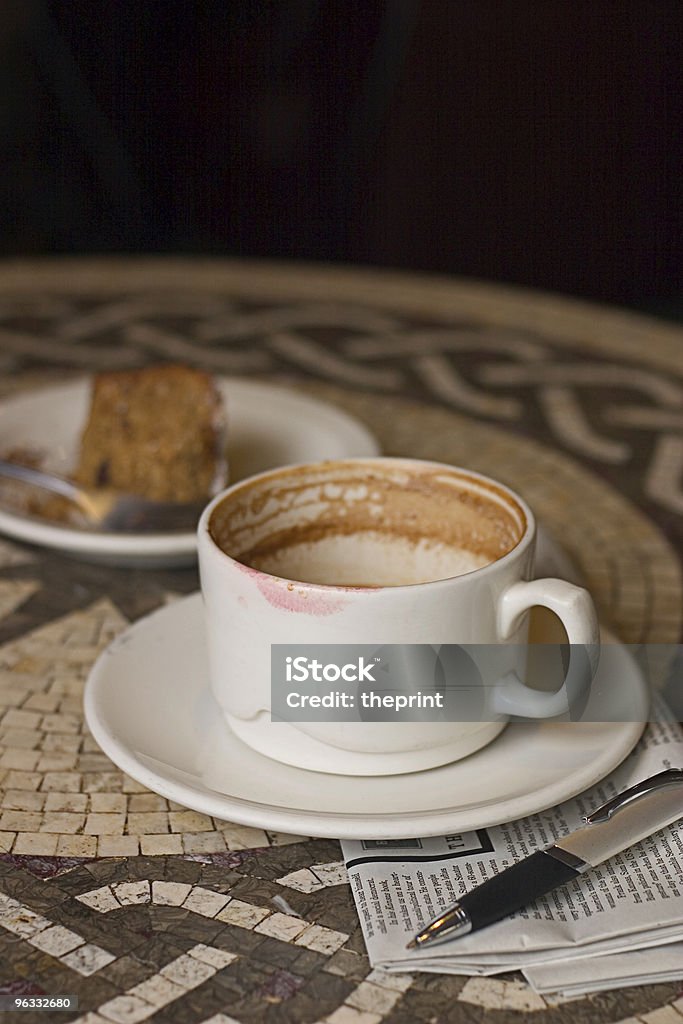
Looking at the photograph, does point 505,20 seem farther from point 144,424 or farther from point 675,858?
point 675,858

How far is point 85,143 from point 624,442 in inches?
102

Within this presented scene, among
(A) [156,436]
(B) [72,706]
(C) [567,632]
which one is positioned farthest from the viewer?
(A) [156,436]

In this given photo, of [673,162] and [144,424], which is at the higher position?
[144,424]

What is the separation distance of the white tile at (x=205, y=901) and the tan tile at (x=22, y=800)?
0.10 meters

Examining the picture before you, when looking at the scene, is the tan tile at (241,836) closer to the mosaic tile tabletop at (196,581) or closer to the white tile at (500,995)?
the mosaic tile tabletop at (196,581)

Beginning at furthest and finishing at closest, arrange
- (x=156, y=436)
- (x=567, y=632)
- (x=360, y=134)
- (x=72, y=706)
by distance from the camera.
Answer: (x=360, y=134) → (x=156, y=436) → (x=72, y=706) → (x=567, y=632)

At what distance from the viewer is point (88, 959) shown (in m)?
0.44

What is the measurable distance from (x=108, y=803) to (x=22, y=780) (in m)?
0.05

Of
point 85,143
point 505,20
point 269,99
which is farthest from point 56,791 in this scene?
point 85,143

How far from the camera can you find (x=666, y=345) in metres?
1.27

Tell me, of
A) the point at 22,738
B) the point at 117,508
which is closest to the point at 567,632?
the point at 22,738

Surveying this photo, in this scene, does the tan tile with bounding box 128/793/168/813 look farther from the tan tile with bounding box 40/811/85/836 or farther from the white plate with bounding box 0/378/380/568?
the white plate with bounding box 0/378/380/568

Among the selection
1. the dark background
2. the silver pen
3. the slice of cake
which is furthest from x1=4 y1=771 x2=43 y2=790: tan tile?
the dark background

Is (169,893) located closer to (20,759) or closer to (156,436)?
(20,759)
